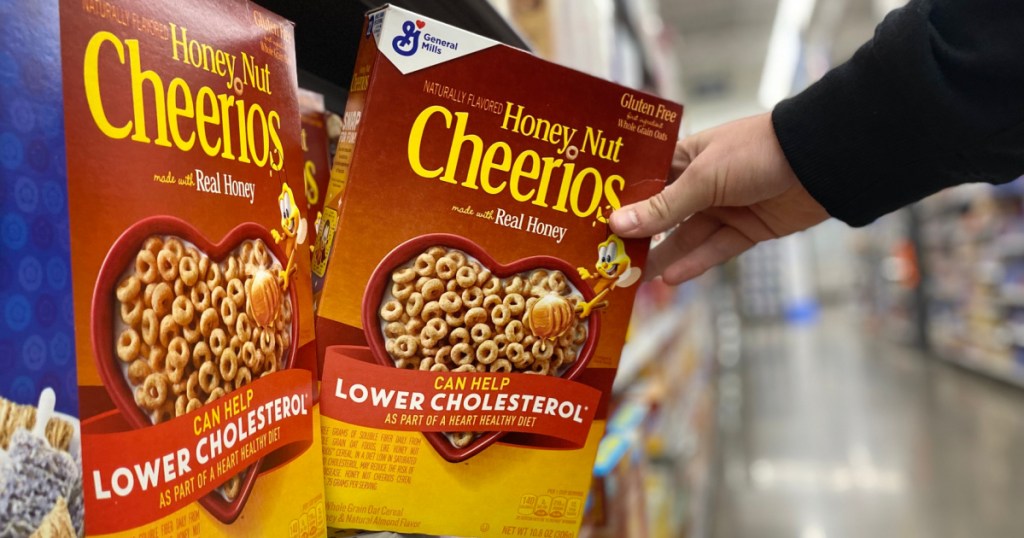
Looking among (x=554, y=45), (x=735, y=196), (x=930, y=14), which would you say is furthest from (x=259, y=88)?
(x=554, y=45)

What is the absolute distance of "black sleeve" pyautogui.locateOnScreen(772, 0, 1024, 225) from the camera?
74cm

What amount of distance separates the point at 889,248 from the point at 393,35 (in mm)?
12767

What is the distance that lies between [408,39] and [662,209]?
0.95 ft

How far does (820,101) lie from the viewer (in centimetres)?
79

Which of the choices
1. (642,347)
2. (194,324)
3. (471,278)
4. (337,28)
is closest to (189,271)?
(194,324)

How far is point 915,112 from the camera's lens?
0.76 meters

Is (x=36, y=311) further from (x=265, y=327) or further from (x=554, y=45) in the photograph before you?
(x=554, y=45)

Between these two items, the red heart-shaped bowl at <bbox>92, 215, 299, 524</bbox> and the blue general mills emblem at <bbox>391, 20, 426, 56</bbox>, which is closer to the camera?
the red heart-shaped bowl at <bbox>92, 215, 299, 524</bbox>

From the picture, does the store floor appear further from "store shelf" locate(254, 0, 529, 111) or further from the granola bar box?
the granola bar box

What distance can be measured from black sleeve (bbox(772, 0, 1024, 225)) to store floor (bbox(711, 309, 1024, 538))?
3226mm

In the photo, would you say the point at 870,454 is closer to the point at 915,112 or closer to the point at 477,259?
the point at 915,112

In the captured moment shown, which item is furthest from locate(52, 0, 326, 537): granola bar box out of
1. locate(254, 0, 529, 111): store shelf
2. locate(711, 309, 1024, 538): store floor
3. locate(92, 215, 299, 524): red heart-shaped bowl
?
locate(711, 309, 1024, 538): store floor

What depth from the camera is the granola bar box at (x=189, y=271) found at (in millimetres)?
402

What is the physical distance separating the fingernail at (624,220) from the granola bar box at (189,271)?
288 mm
